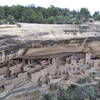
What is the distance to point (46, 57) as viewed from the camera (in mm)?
6293

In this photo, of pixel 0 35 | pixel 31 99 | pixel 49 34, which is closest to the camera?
pixel 0 35

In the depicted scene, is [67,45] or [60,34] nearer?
[60,34]

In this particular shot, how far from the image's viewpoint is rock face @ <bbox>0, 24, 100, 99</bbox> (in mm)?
4543

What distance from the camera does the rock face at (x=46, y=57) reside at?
4543mm

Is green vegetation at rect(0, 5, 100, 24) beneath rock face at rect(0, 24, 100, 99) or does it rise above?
above

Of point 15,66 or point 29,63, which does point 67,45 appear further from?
point 15,66

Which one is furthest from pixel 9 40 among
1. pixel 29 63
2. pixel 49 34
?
pixel 29 63

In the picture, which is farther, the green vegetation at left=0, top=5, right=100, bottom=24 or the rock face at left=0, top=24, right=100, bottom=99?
the green vegetation at left=0, top=5, right=100, bottom=24

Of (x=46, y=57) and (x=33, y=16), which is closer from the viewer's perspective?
(x=46, y=57)

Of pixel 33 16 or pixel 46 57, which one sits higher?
pixel 33 16

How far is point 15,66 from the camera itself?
566cm

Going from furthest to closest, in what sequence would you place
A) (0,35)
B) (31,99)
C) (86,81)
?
(86,81)
(31,99)
(0,35)

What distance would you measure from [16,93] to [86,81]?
318 cm

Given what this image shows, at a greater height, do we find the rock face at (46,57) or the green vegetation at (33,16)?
the green vegetation at (33,16)
